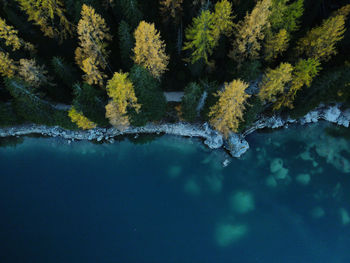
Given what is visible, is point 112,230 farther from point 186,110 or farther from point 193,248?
point 186,110

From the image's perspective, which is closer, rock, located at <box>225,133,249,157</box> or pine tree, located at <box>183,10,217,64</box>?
pine tree, located at <box>183,10,217,64</box>

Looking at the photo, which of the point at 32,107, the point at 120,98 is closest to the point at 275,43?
the point at 120,98

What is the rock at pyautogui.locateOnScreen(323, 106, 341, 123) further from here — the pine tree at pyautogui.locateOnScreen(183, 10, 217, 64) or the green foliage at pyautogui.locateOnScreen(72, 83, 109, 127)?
the green foliage at pyautogui.locateOnScreen(72, 83, 109, 127)

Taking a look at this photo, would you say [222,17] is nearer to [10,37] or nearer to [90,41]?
[90,41]

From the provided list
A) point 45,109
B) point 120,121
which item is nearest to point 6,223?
point 45,109

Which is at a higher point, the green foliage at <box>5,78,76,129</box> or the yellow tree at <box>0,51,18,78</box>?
the yellow tree at <box>0,51,18,78</box>

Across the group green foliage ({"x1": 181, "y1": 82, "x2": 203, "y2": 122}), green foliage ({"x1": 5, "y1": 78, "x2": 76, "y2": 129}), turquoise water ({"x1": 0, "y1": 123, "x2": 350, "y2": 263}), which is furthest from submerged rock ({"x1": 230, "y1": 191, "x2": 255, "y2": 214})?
green foliage ({"x1": 5, "y1": 78, "x2": 76, "y2": 129})
